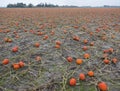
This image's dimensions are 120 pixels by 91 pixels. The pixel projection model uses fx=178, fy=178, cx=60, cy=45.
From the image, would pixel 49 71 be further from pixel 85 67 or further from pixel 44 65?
pixel 85 67

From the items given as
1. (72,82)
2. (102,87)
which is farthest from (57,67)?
(102,87)

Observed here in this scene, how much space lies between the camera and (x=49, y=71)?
3.21 metres

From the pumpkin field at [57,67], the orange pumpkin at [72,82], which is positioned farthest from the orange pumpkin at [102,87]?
the orange pumpkin at [72,82]

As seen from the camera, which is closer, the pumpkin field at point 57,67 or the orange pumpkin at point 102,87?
the orange pumpkin at point 102,87

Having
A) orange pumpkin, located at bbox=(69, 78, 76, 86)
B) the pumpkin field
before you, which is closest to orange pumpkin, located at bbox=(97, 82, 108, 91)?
the pumpkin field

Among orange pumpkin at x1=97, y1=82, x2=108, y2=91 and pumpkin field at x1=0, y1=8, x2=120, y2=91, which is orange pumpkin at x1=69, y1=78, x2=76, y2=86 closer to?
pumpkin field at x1=0, y1=8, x2=120, y2=91

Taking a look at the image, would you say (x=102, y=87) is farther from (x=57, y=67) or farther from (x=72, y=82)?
(x=57, y=67)

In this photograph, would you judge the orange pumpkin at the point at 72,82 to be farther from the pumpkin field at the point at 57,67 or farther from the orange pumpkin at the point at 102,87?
the orange pumpkin at the point at 102,87

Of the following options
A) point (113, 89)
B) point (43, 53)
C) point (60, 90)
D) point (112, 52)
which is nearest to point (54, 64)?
point (43, 53)

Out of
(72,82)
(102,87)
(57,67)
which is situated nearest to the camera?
(102,87)

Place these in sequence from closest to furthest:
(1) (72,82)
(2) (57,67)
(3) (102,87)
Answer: (3) (102,87) → (1) (72,82) → (2) (57,67)

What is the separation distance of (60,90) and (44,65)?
850mm

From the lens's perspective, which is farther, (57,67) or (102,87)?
(57,67)

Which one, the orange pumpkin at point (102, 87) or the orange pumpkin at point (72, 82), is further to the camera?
the orange pumpkin at point (72, 82)
